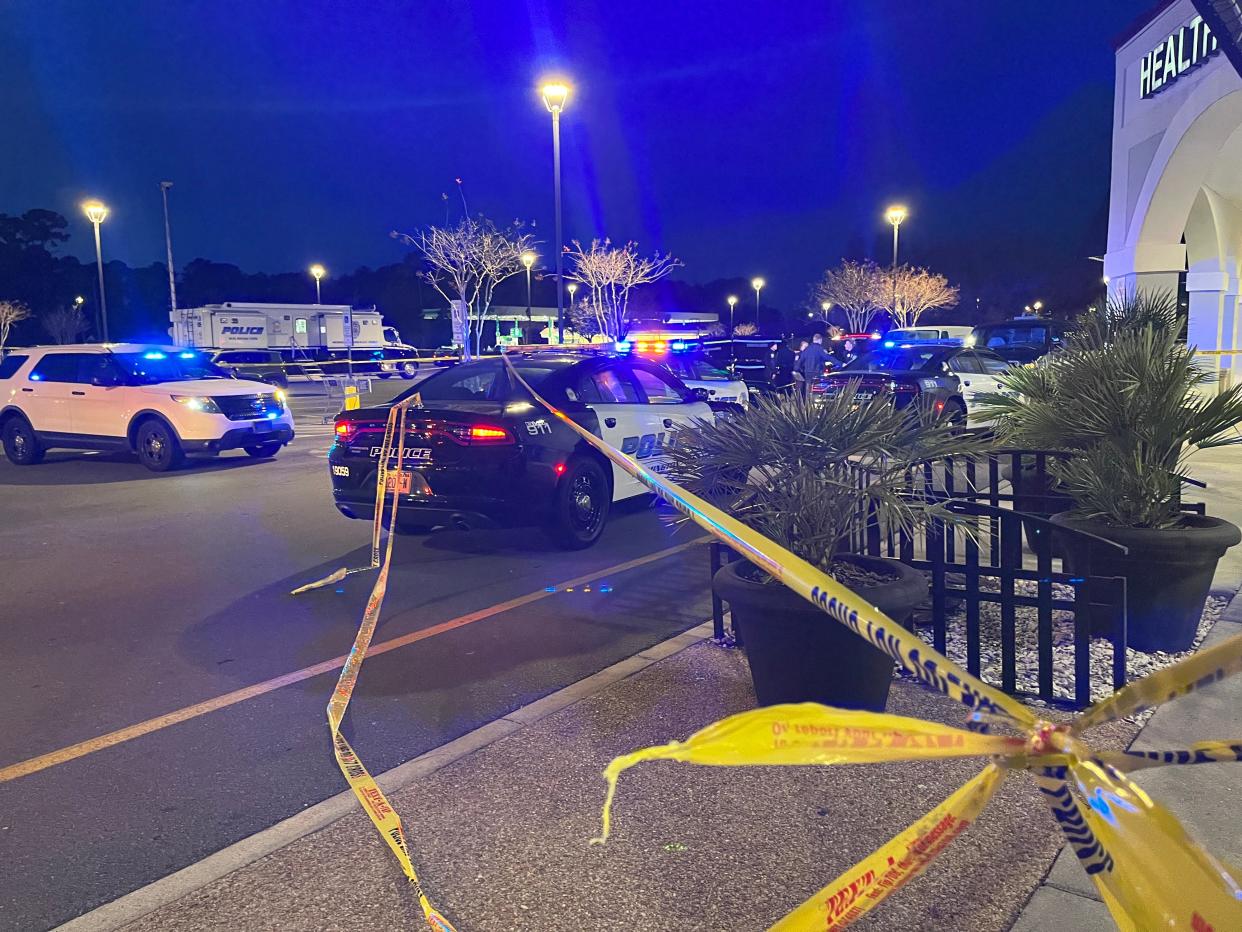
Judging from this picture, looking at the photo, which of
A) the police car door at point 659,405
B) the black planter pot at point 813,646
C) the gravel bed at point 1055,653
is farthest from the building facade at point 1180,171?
the black planter pot at point 813,646

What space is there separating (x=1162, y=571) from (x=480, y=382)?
551 centimetres

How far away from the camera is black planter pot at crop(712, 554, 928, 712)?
3.90 meters

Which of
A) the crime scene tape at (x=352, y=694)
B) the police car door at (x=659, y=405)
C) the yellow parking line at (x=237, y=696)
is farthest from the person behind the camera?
the police car door at (x=659, y=405)

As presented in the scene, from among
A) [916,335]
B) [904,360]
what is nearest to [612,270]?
[916,335]

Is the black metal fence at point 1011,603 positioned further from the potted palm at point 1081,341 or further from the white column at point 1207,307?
the white column at point 1207,307

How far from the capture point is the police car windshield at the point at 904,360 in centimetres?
1711

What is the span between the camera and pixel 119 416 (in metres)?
13.5

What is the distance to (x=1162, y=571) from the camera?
4945mm

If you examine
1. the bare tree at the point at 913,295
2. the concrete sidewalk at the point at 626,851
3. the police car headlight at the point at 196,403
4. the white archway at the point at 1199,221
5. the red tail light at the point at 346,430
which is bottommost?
the concrete sidewalk at the point at 626,851

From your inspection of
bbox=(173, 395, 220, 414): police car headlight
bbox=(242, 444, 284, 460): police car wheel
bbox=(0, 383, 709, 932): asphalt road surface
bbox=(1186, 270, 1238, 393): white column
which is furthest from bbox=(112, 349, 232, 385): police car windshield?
bbox=(1186, 270, 1238, 393): white column

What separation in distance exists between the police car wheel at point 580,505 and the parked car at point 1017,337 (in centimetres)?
1326

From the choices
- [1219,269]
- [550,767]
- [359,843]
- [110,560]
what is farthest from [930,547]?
[1219,269]

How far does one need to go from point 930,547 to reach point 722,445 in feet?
3.67

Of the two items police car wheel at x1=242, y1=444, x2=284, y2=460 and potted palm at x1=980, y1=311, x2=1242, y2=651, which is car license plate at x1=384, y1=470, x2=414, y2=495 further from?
police car wheel at x1=242, y1=444, x2=284, y2=460
